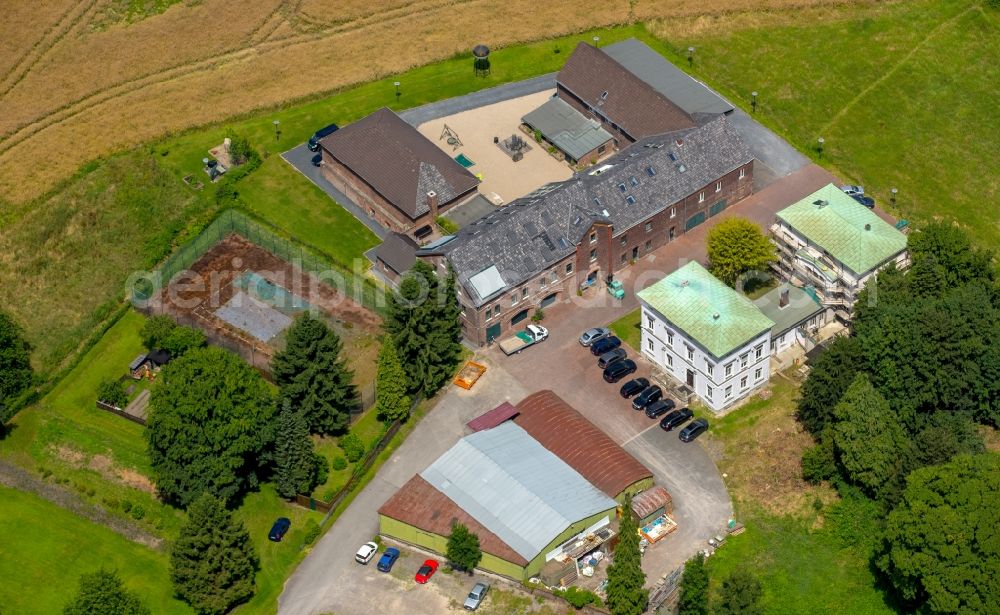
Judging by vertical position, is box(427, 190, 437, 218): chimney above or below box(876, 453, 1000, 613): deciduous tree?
above

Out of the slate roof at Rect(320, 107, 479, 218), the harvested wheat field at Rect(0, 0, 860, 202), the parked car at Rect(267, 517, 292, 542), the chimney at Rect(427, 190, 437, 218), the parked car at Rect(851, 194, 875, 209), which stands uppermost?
the harvested wheat field at Rect(0, 0, 860, 202)

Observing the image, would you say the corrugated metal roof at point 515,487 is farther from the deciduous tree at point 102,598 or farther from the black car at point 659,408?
the deciduous tree at point 102,598

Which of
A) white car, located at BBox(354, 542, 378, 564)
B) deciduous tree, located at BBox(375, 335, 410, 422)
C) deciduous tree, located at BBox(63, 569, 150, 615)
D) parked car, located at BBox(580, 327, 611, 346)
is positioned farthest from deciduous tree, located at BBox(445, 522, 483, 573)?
parked car, located at BBox(580, 327, 611, 346)

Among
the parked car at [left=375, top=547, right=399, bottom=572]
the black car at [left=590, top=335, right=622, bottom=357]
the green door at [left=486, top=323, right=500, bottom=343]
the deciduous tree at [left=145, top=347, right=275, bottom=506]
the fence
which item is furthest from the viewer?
the fence

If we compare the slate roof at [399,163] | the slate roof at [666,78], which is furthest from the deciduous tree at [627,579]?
the slate roof at [666,78]

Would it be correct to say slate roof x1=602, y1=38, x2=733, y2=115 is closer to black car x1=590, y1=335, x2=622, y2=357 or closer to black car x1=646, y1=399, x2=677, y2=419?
black car x1=590, y1=335, x2=622, y2=357

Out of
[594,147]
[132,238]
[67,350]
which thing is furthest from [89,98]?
[594,147]

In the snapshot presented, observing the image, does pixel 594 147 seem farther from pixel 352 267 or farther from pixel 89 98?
pixel 89 98
